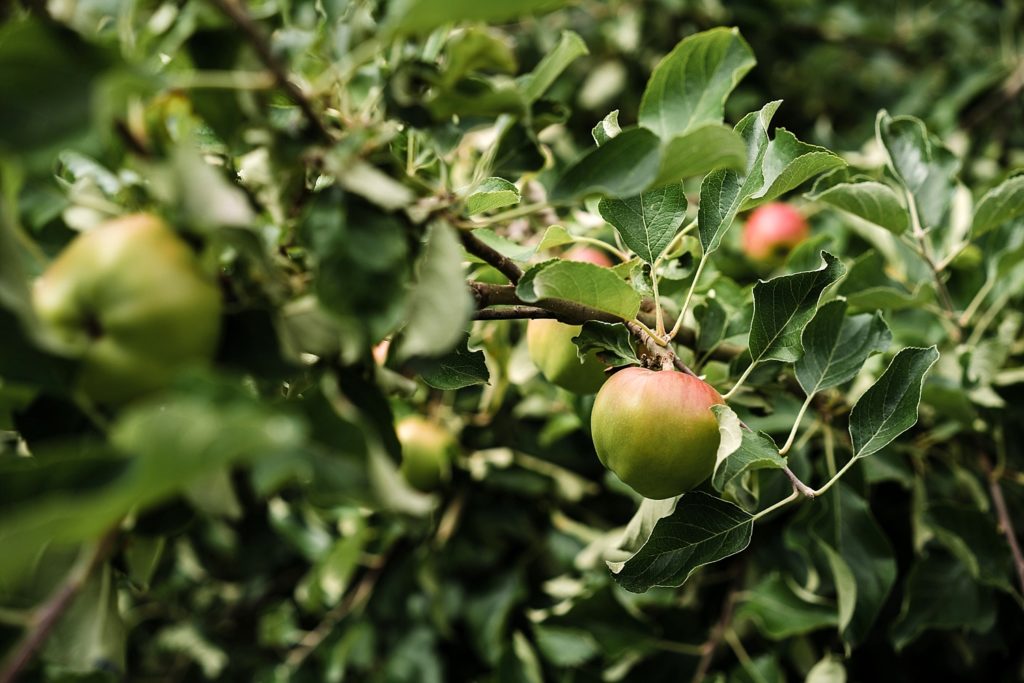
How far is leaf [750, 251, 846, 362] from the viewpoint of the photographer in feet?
2.24

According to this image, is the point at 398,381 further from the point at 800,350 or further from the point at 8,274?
the point at 800,350

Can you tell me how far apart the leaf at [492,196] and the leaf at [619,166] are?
14 centimetres

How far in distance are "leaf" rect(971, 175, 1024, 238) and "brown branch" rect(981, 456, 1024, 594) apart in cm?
32

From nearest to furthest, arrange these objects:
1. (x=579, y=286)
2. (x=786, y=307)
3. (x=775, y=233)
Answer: (x=579, y=286) → (x=786, y=307) → (x=775, y=233)

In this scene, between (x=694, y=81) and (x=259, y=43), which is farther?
(x=694, y=81)

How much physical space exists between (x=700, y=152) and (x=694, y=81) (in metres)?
0.29

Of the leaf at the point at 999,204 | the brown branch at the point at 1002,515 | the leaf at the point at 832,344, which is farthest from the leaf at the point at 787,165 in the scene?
the brown branch at the point at 1002,515

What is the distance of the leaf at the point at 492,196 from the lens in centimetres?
66

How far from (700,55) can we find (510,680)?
2.92ft

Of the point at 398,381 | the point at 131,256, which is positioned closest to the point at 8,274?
the point at 131,256

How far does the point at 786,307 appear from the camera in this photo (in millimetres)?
699

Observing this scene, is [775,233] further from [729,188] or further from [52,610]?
[52,610]

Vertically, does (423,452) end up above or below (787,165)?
below

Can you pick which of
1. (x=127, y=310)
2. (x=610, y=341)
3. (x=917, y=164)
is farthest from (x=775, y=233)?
(x=127, y=310)
